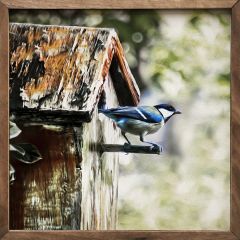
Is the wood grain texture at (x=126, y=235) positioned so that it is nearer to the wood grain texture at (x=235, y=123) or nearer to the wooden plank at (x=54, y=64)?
the wood grain texture at (x=235, y=123)

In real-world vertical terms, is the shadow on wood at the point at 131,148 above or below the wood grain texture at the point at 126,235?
above

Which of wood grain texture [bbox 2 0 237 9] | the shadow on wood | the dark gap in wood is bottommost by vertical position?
the shadow on wood

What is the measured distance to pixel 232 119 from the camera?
2.85 feet

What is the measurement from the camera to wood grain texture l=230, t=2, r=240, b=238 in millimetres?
866

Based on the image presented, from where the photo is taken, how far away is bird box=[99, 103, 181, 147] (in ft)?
2.85

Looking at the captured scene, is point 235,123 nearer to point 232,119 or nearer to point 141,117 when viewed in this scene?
point 232,119

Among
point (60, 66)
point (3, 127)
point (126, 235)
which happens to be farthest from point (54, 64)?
point (126, 235)

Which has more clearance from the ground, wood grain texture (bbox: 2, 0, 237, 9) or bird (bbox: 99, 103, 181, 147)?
wood grain texture (bbox: 2, 0, 237, 9)

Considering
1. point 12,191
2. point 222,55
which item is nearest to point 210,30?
point 222,55

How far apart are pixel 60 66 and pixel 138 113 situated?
141 mm

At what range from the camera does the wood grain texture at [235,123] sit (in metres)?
0.87

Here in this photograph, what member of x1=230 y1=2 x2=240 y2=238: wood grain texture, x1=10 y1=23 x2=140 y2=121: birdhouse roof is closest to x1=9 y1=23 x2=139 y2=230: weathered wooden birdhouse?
x1=10 y1=23 x2=140 y2=121: birdhouse roof

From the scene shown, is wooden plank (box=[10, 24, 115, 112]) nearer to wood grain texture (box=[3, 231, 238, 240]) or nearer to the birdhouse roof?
the birdhouse roof

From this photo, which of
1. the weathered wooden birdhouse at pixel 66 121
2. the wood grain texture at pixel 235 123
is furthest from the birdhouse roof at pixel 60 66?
the wood grain texture at pixel 235 123
